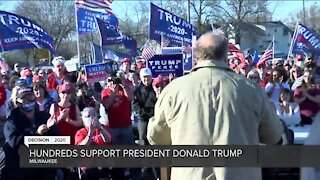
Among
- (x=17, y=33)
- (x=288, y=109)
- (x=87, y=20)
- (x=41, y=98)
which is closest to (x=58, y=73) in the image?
(x=17, y=33)

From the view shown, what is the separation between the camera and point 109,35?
1647 centimetres

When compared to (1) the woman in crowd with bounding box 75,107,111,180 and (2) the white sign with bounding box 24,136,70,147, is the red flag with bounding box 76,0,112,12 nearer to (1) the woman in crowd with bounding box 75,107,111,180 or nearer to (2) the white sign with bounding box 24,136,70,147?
(1) the woman in crowd with bounding box 75,107,111,180

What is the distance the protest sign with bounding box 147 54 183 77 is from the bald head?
23.1 feet

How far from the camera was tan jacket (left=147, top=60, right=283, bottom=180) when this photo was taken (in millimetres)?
3482

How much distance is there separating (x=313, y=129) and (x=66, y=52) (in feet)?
208

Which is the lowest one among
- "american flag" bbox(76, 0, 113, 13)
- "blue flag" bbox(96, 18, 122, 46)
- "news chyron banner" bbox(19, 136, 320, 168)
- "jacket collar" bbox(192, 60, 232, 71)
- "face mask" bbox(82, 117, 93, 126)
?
"face mask" bbox(82, 117, 93, 126)

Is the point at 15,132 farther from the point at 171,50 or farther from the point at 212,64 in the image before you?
Answer: the point at 171,50

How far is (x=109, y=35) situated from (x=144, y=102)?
7358 mm

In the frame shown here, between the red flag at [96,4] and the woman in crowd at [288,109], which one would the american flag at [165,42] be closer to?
the red flag at [96,4]

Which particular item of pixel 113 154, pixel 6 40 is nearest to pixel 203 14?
pixel 6 40

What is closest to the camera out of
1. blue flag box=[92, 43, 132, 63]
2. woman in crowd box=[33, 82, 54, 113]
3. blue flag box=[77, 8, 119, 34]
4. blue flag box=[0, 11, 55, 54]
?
woman in crowd box=[33, 82, 54, 113]

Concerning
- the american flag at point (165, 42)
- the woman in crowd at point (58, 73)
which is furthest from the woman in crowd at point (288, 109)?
the american flag at point (165, 42)

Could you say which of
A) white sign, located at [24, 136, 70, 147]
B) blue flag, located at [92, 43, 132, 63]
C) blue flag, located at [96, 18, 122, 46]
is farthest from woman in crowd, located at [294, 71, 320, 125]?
blue flag, located at [92, 43, 132, 63]

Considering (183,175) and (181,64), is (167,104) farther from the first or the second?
(181,64)
